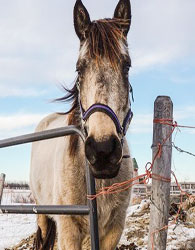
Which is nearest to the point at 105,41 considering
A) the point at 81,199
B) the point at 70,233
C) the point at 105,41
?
Result: the point at 105,41

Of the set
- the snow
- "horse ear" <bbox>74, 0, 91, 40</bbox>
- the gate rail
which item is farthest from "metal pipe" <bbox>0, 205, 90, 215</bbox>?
the snow

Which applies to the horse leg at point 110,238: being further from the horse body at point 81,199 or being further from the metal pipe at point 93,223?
the metal pipe at point 93,223

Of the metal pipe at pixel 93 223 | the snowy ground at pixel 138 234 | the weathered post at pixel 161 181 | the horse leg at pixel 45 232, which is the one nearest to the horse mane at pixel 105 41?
the weathered post at pixel 161 181

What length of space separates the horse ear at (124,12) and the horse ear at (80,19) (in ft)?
0.99

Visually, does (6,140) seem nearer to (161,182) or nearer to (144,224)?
(161,182)

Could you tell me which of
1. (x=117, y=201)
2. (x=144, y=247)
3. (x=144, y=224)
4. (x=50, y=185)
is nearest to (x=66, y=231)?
(x=117, y=201)

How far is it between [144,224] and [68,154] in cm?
344

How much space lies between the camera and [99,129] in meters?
1.91

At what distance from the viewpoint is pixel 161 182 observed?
6.63 feet

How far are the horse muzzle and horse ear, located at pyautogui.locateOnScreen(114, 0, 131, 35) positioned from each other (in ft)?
4.41

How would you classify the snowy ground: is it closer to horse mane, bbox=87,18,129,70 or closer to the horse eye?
the horse eye

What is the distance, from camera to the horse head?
1.92m

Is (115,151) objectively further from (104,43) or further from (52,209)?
(104,43)

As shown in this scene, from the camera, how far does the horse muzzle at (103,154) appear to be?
1871mm
